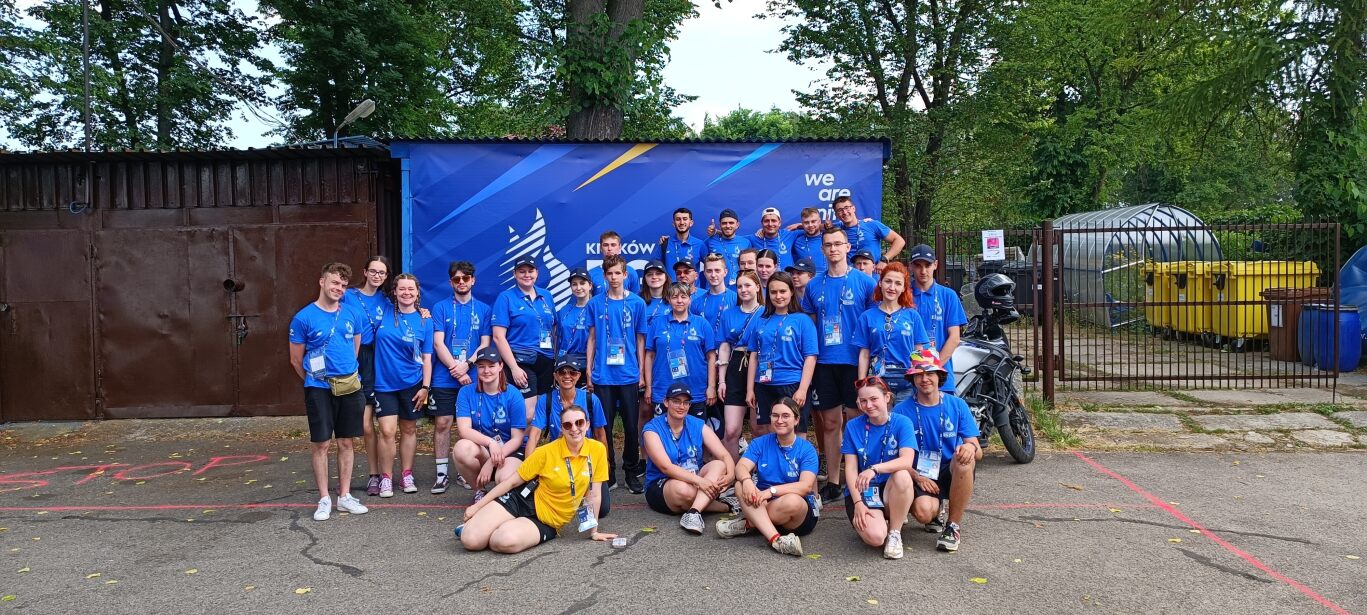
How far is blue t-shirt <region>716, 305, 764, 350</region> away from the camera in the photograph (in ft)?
21.5

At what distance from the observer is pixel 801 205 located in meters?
9.70

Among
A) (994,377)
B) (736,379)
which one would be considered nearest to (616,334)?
(736,379)

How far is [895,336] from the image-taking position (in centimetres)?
620

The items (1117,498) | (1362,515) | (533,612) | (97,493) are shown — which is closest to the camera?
(533,612)

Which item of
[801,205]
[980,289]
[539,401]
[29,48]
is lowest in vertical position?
[539,401]

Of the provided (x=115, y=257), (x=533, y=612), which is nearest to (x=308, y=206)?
(x=115, y=257)

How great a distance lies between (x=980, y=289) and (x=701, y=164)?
340 cm

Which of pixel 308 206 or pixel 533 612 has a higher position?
pixel 308 206

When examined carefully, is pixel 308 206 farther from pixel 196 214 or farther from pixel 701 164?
pixel 701 164

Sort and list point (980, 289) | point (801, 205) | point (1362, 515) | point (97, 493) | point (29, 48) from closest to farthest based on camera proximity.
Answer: point (1362, 515) < point (97, 493) < point (980, 289) < point (801, 205) < point (29, 48)

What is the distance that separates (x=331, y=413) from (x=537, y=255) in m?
3.71

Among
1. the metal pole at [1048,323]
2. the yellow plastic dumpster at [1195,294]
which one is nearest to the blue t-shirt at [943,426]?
the metal pole at [1048,323]

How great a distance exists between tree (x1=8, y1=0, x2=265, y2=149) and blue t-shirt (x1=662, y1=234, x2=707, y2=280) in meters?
18.0

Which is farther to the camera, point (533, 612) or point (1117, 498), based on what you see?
point (1117, 498)
